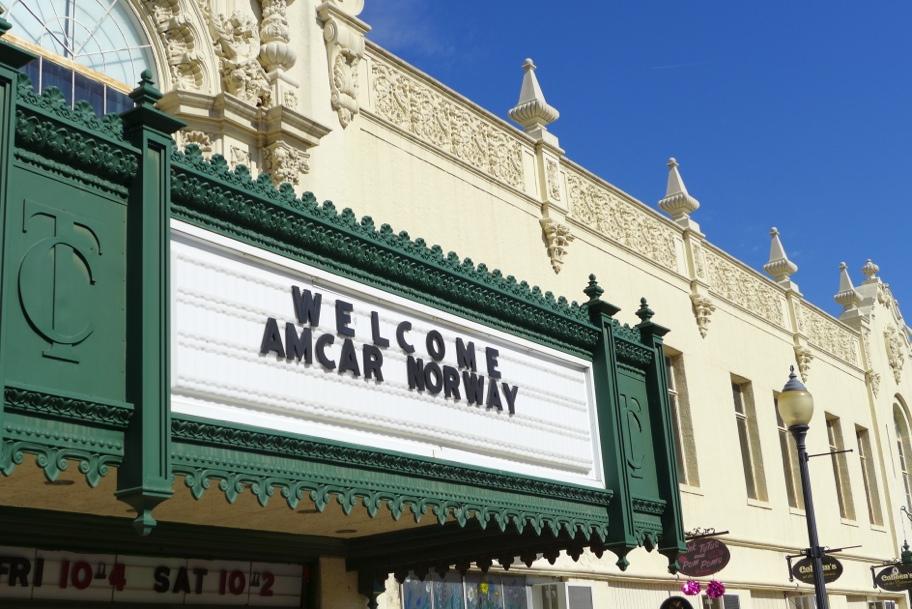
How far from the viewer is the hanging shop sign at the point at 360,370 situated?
7023 millimetres

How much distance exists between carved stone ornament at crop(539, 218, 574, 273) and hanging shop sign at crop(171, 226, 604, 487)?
22.5ft

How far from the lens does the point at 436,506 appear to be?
833 centimetres

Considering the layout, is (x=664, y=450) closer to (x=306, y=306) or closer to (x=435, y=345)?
(x=435, y=345)

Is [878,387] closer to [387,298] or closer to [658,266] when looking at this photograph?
[658,266]

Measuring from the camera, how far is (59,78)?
35.3ft

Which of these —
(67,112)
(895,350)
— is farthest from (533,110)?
(895,350)

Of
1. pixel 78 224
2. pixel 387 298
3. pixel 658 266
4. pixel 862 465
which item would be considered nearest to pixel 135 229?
pixel 78 224

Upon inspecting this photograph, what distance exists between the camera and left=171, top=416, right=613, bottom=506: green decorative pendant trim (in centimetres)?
671

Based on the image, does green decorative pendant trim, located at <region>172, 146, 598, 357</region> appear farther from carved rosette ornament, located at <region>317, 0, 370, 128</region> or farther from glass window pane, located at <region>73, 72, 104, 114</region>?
carved rosette ornament, located at <region>317, 0, 370, 128</region>

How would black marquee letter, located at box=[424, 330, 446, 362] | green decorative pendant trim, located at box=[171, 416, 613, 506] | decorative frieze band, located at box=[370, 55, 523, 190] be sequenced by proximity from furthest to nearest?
decorative frieze band, located at box=[370, 55, 523, 190] → black marquee letter, located at box=[424, 330, 446, 362] → green decorative pendant trim, located at box=[171, 416, 613, 506]

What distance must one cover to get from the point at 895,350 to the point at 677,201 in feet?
46.6

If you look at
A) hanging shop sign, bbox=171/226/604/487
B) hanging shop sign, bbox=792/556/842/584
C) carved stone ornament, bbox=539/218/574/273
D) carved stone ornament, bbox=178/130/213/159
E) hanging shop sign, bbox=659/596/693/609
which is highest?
carved stone ornament, bbox=539/218/574/273

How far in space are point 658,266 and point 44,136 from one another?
15530mm

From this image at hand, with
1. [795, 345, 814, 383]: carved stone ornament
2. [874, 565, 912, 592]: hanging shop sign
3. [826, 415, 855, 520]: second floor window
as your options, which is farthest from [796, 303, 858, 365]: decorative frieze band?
[874, 565, 912, 592]: hanging shop sign
